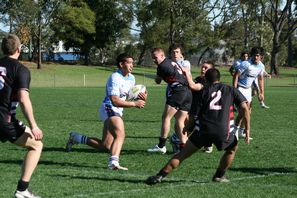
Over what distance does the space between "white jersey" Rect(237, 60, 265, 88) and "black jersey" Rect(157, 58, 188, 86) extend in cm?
388

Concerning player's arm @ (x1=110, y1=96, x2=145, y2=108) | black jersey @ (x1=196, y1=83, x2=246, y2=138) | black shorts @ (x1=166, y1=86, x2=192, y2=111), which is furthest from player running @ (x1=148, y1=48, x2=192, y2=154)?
black jersey @ (x1=196, y1=83, x2=246, y2=138)

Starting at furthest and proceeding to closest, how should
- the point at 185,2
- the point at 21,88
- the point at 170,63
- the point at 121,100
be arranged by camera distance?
the point at 185,2, the point at 170,63, the point at 121,100, the point at 21,88

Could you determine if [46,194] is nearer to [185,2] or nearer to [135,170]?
[135,170]

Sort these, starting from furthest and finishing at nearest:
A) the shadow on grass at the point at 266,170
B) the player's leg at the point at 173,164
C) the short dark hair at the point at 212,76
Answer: the shadow on grass at the point at 266,170, the player's leg at the point at 173,164, the short dark hair at the point at 212,76

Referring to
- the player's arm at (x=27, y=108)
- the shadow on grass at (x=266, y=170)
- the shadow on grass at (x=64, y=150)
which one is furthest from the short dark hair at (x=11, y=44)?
the shadow on grass at (x=64, y=150)

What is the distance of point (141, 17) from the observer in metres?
86.7

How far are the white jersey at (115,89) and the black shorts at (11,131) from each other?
270 centimetres

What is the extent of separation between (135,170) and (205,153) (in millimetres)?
2287

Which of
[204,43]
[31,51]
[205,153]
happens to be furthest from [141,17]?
[205,153]

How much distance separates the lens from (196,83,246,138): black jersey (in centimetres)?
830

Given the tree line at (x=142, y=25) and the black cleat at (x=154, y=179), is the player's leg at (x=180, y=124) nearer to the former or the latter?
the black cleat at (x=154, y=179)

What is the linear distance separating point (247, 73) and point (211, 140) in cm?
659

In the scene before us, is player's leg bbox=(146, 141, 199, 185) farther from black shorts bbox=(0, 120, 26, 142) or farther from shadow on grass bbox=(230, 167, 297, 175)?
black shorts bbox=(0, 120, 26, 142)

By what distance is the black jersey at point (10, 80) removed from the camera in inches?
282
